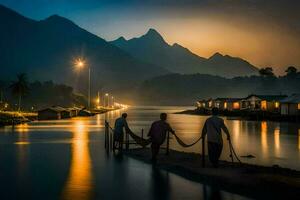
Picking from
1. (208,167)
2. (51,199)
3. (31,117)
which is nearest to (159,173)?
(208,167)

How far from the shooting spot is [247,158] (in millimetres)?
29391

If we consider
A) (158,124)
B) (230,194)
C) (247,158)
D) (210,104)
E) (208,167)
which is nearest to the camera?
(230,194)

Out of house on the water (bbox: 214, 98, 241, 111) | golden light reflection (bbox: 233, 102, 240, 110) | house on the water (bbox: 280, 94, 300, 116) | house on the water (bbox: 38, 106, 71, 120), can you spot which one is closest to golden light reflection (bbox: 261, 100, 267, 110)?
house on the water (bbox: 214, 98, 241, 111)

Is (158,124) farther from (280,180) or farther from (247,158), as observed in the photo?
(247,158)

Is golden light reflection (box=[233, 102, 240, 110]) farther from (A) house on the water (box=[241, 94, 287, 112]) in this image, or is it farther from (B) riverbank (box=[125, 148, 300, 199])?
(B) riverbank (box=[125, 148, 300, 199])

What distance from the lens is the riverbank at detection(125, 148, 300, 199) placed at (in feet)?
46.3

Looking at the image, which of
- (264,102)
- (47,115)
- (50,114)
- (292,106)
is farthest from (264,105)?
(47,115)

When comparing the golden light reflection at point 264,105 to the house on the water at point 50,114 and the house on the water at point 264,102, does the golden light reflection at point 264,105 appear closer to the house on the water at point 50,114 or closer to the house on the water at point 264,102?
the house on the water at point 264,102

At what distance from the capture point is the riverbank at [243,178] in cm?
1412

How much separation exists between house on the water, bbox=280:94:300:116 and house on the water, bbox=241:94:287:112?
15.4m

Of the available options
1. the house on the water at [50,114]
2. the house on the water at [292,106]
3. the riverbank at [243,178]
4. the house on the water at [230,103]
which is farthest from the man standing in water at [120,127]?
the house on the water at [230,103]

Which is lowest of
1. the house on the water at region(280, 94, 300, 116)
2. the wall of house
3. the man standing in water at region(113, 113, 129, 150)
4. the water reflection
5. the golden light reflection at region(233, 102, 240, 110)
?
the water reflection

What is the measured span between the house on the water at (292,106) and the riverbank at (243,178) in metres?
79.0

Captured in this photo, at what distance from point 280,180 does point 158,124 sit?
24.0ft
